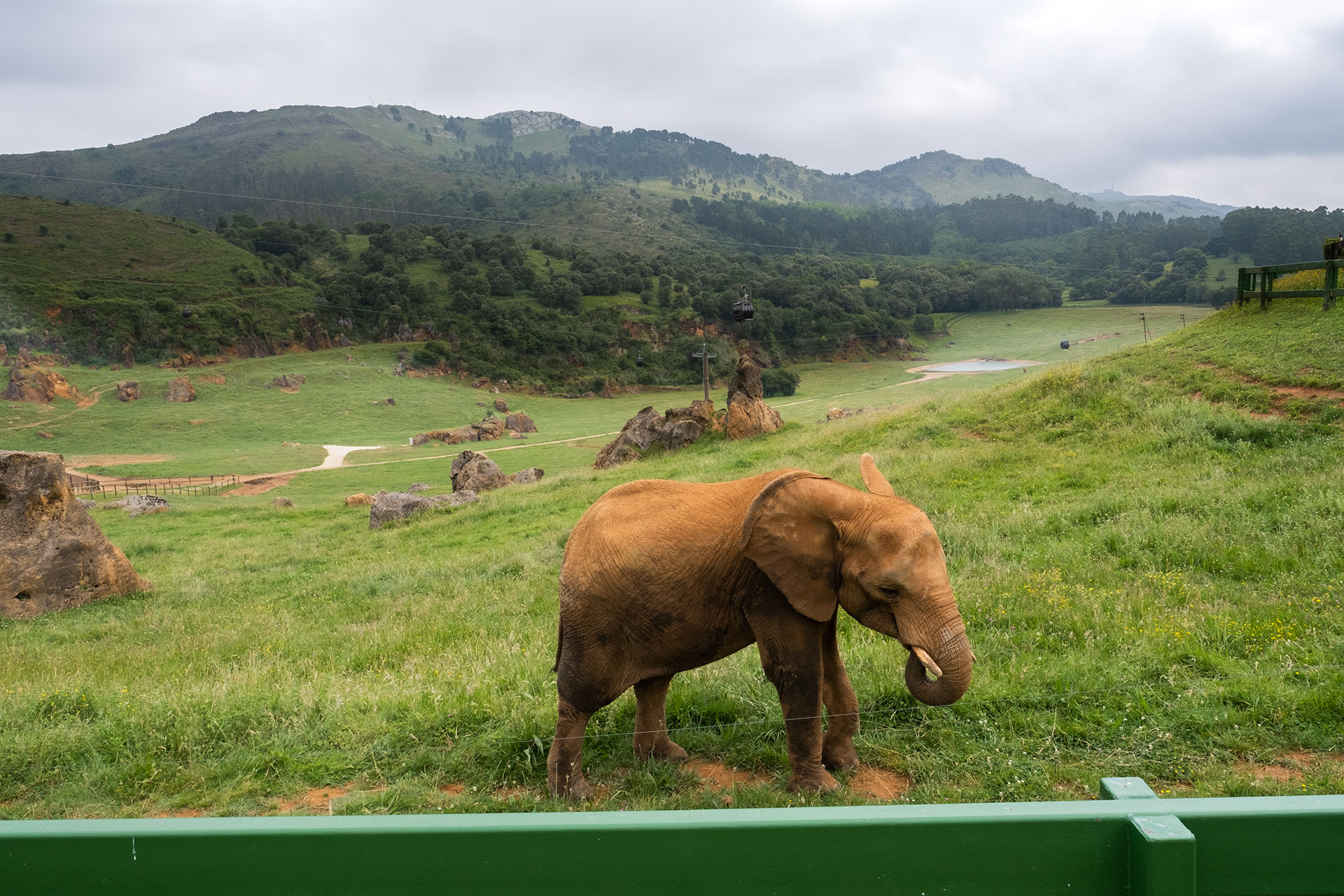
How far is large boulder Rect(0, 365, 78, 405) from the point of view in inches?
2297

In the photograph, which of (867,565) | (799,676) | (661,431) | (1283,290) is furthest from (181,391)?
(867,565)

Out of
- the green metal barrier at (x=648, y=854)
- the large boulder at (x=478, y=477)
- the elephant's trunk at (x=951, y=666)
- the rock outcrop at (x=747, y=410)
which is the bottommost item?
the large boulder at (x=478, y=477)

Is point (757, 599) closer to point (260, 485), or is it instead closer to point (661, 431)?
point (661, 431)

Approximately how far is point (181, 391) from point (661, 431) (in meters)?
49.7

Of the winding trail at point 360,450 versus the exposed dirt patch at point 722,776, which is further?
the winding trail at point 360,450

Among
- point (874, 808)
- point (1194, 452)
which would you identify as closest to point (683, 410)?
point (1194, 452)

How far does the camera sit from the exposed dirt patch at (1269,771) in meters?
5.00

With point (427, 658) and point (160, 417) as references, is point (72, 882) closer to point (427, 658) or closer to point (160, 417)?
point (427, 658)

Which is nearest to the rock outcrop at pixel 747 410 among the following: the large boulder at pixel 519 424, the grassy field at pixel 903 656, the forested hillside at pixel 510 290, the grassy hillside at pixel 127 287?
the grassy field at pixel 903 656

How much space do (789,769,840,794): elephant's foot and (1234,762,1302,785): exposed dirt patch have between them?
2.58 meters

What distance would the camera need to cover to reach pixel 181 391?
64375 mm

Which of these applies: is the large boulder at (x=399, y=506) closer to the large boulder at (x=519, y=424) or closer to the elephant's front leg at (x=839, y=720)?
the elephant's front leg at (x=839, y=720)

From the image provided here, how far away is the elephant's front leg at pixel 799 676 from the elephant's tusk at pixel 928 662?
2.48 ft

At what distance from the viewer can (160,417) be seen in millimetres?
59281
